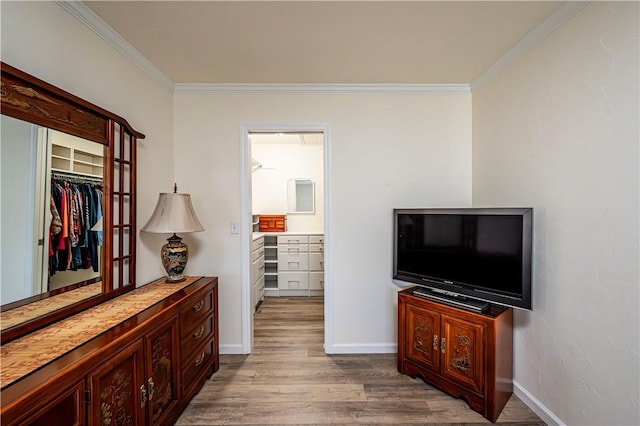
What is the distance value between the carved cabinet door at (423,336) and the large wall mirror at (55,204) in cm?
199

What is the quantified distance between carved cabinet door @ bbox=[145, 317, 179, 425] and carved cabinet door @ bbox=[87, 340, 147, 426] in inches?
2.4

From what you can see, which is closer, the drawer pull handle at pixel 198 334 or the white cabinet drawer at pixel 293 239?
the drawer pull handle at pixel 198 334

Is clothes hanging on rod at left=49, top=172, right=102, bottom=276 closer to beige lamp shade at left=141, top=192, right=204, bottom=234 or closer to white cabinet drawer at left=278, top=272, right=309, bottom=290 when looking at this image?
beige lamp shade at left=141, top=192, right=204, bottom=234

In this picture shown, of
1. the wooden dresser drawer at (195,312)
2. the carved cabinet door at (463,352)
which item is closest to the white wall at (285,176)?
the wooden dresser drawer at (195,312)

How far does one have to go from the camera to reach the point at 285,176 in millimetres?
4836

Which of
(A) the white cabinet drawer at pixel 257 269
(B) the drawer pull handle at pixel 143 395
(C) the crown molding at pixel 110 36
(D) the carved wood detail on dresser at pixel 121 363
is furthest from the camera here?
(A) the white cabinet drawer at pixel 257 269

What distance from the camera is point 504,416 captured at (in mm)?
1818

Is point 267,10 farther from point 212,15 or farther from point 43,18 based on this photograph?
point 43,18

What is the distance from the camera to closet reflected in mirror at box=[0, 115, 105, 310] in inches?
46.6

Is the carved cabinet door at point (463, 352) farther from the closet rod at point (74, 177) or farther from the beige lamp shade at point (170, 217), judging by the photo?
the closet rod at point (74, 177)

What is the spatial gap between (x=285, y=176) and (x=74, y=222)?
3480mm

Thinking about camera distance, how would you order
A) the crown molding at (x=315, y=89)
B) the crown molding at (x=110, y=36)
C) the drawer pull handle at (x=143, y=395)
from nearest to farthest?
1. the drawer pull handle at (x=143, y=395)
2. the crown molding at (x=110, y=36)
3. the crown molding at (x=315, y=89)

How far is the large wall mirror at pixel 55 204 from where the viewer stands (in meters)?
1.18

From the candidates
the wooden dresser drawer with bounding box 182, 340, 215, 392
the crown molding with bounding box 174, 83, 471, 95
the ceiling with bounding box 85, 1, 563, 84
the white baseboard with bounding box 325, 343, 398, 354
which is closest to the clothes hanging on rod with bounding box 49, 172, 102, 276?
the wooden dresser drawer with bounding box 182, 340, 215, 392
